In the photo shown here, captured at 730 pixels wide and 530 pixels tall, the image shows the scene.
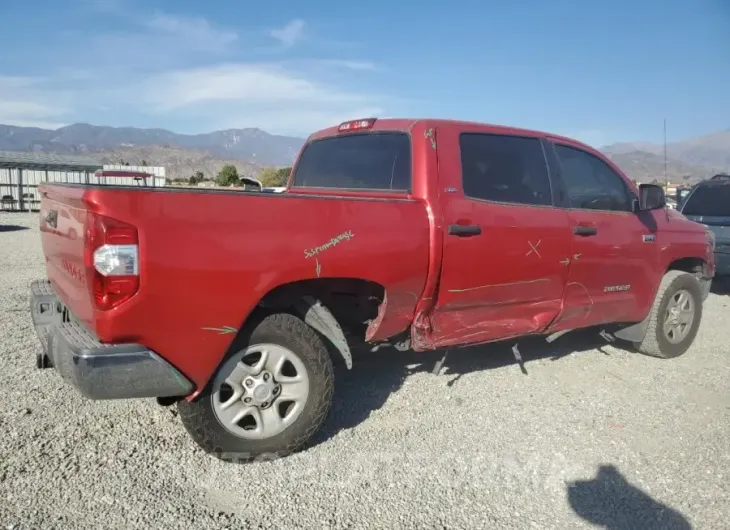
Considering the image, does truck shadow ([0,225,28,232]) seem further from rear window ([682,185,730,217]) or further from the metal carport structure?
rear window ([682,185,730,217])

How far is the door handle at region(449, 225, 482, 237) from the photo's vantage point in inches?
147

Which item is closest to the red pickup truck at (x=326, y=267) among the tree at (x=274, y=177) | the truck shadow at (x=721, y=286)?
the truck shadow at (x=721, y=286)

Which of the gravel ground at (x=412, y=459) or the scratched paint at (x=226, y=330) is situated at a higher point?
the scratched paint at (x=226, y=330)

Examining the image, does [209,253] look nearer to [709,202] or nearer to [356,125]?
[356,125]

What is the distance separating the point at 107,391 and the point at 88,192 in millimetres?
923

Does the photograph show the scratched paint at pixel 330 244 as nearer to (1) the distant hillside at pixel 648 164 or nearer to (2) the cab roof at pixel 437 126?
(2) the cab roof at pixel 437 126

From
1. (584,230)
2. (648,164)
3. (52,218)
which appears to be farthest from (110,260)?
(648,164)

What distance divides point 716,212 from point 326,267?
8443 millimetres

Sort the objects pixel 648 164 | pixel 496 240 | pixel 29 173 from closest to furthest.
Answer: pixel 496 240
pixel 29 173
pixel 648 164

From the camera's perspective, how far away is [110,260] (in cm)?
271

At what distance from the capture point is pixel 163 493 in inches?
118

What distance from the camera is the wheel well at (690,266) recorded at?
5781 mm

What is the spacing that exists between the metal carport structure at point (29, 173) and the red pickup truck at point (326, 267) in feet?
75.4

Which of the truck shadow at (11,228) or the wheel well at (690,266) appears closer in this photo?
the wheel well at (690,266)
